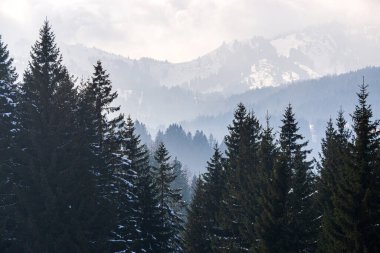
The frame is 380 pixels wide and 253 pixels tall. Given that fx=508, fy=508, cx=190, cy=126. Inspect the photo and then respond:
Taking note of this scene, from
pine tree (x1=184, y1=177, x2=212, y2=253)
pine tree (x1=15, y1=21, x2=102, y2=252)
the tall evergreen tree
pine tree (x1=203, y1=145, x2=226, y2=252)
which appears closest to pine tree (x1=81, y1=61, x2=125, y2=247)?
pine tree (x1=15, y1=21, x2=102, y2=252)

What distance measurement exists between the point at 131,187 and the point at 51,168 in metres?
6.49

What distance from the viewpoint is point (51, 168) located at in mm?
29844

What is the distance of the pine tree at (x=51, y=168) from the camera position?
92.2ft

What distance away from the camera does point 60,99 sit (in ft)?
105

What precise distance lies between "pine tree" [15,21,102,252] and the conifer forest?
0.06 metres

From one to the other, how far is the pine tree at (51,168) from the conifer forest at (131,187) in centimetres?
6

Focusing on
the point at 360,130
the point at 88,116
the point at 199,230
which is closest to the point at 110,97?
the point at 88,116

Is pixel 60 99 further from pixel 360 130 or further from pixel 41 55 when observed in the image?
pixel 360 130

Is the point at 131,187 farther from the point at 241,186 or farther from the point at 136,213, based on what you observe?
the point at 241,186

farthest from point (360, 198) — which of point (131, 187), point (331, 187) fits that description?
point (131, 187)

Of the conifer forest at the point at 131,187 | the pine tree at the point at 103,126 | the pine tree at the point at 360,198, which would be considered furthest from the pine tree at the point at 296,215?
the pine tree at the point at 103,126

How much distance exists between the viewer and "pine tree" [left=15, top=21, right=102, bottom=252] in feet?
92.2

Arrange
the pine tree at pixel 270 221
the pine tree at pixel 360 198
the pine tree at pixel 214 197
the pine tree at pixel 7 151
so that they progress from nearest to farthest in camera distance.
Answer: the pine tree at pixel 360 198 < the pine tree at pixel 270 221 < the pine tree at pixel 7 151 < the pine tree at pixel 214 197

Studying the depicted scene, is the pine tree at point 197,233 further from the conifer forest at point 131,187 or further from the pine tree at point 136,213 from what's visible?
the pine tree at point 136,213
